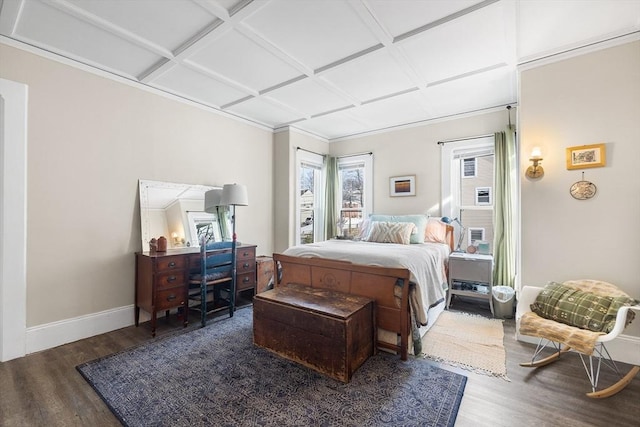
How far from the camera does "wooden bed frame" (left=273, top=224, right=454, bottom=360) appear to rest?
7.97ft

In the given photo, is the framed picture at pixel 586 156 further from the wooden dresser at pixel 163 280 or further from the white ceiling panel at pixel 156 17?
the wooden dresser at pixel 163 280

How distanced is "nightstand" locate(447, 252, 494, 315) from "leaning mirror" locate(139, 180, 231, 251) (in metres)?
3.07

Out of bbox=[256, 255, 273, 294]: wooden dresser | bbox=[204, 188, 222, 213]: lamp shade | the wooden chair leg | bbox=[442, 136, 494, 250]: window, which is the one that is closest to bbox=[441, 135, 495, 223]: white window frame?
A: bbox=[442, 136, 494, 250]: window

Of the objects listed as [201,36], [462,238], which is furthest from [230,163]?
[462,238]

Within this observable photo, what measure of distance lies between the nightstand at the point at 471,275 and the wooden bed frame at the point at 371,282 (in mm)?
1571

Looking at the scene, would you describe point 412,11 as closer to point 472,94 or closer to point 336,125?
point 472,94

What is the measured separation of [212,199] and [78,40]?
2.02 meters

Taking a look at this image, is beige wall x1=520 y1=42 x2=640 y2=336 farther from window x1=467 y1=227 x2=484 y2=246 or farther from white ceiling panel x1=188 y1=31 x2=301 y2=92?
white ceiling panel x1=188 y1=31 x2=301 y2=92

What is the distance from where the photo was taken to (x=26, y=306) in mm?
2543

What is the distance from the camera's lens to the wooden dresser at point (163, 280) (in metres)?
2.93

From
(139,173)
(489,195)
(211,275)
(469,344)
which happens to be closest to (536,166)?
(489,195)

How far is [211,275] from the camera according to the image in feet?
10.8

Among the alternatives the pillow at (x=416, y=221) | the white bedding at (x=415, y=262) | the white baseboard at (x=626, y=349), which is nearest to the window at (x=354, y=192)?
the pillow at (x=416, y=221)

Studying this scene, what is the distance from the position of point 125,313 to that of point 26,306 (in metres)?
0.81
